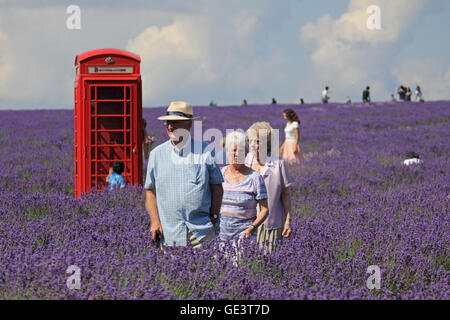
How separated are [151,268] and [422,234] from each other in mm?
2782

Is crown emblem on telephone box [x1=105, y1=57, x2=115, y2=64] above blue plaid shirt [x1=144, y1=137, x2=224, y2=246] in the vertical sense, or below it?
above

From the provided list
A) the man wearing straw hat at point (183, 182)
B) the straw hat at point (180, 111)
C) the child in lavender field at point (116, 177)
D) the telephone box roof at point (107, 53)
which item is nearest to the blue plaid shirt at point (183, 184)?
the man wearing straw hat at point (183, 182)

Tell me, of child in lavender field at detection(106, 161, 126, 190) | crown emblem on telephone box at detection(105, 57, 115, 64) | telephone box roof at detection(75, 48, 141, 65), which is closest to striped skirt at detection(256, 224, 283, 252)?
child in lavender field at detection(106, 161, 126, 190)

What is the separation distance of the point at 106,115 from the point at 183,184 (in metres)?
4.91

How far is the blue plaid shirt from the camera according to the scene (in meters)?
4.02

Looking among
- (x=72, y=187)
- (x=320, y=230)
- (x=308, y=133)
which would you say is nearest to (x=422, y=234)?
(x=320, y=230)

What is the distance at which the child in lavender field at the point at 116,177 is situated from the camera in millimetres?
8328

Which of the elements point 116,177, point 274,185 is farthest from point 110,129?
point 274,185

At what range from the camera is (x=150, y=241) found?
4.77 m

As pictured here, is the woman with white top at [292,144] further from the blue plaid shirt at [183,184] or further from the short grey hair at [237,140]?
the blue plaid shirt at [183,184]

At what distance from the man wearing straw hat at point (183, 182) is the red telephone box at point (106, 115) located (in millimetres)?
4570

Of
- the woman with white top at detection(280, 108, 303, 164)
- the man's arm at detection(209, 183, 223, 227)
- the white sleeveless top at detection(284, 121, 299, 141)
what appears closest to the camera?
the man's arm at detection(209, 183, 223, 227)

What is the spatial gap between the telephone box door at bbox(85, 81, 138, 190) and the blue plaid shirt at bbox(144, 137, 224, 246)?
468cm

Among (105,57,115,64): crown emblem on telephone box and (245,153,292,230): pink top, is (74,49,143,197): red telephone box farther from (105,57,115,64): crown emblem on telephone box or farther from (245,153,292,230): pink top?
(245,153,292,230): pink top
